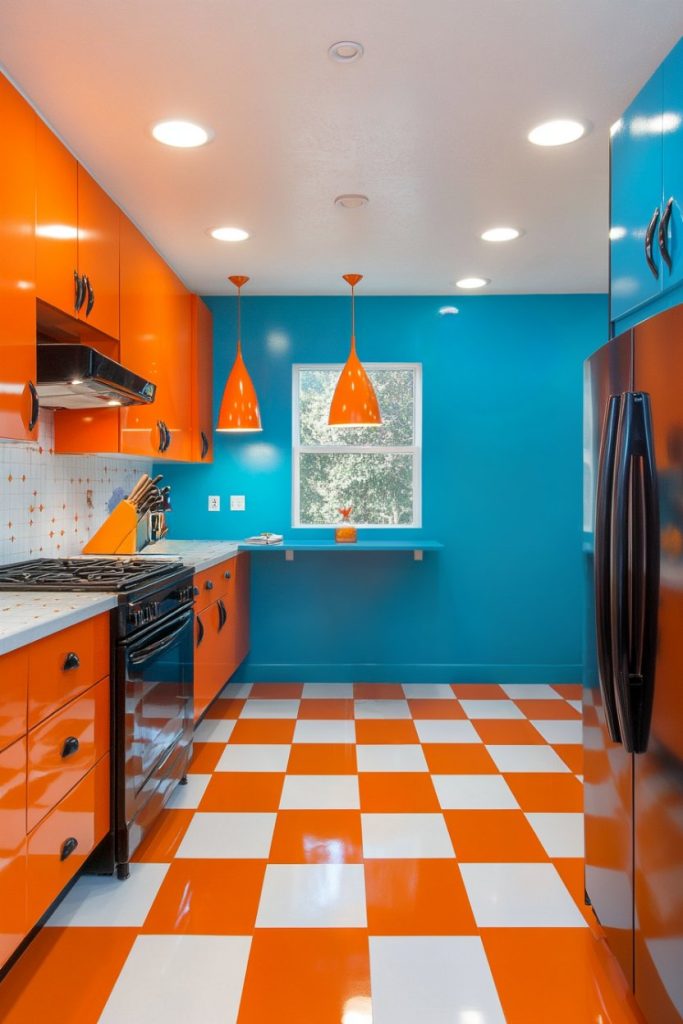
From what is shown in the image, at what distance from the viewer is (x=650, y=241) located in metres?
1.87

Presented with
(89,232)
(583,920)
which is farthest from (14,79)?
(583,920)

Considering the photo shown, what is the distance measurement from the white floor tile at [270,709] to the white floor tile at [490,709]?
0.94m

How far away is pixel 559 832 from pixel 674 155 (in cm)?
212

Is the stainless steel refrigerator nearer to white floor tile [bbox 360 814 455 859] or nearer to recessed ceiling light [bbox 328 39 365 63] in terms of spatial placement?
white floor tile [bbox 360 814 455 859]

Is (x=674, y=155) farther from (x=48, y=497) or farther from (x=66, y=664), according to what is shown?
(x=48, y=497)

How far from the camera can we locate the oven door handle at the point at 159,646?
2.32 metres

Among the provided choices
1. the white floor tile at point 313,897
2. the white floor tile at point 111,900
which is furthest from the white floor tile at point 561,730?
the white floor tile at point 111,900

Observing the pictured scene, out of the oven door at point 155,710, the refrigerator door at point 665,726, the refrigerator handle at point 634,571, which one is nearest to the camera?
the refrigerator door at point 665,726

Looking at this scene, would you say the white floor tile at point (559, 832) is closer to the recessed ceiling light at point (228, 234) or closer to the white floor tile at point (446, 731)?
the white floor tile at point (446, 731)

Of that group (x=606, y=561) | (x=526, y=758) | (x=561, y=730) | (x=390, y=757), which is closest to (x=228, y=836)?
(x=390, y=757)

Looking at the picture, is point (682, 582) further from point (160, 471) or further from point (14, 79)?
point (160, 471)

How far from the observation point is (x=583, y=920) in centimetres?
203

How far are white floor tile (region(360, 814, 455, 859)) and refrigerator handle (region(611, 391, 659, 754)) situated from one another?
1.17 m

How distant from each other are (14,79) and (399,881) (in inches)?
102
